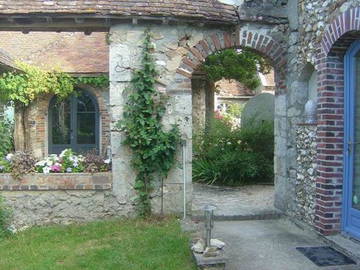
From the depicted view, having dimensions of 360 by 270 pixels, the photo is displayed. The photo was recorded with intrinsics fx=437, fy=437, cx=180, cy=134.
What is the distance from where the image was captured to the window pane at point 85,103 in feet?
48.9

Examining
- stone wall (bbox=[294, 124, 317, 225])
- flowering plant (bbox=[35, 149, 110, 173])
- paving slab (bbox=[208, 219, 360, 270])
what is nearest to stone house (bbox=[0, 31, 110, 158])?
flowering plant (bbox=[35, 149, 110, 173])

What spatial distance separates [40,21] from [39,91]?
256 inches

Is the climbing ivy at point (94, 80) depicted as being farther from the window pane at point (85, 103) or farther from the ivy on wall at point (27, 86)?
the window pane at point (85, 103)

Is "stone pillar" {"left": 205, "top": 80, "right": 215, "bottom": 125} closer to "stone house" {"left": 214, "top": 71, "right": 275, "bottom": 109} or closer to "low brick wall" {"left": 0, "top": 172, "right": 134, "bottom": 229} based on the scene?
"stone house" {"left": 214, "top": 71, "right": 275, "bottom": 109}

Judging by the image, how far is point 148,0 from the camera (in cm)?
659

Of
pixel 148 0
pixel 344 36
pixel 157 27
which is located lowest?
pixel 344 36

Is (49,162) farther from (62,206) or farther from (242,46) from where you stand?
(242,46)

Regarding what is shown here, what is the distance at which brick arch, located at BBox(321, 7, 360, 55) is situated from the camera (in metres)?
4.73

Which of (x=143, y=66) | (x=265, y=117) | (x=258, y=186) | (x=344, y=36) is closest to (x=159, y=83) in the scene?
(x=143, y=66)

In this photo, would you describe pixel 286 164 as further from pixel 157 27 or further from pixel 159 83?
pixel 157 27

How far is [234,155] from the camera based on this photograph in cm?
984

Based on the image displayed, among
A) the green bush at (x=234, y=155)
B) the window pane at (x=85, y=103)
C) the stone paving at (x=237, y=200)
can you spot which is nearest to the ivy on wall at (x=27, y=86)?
the window pane at (x=85, y=103)

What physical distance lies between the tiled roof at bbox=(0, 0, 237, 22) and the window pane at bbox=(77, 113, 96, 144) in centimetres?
866

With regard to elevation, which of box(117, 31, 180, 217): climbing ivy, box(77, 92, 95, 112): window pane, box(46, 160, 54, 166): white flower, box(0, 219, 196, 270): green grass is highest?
box(77, 92, 95, 112): window pane
